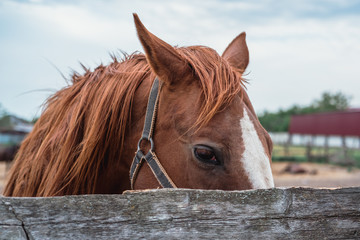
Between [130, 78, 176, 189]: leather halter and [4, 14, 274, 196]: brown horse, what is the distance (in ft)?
0.04

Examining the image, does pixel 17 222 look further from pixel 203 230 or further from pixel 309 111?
pixel 309 111

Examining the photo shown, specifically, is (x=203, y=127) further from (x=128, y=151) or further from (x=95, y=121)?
(x=95, y=121)

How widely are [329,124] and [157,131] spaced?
1045 inches

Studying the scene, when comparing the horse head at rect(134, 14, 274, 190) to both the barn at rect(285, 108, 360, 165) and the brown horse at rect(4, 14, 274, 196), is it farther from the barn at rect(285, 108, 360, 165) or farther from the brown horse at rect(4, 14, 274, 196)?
the barn at rect(285, 108, 360, 165)

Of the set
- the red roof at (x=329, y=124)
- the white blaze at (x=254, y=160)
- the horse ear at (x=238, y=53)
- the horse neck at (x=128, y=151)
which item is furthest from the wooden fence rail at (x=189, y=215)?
the red roof at (x=329, y=124)

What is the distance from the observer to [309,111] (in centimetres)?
4444

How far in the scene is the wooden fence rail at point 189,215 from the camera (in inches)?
33.9

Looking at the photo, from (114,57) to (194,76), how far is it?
813mm

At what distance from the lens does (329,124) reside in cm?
2502

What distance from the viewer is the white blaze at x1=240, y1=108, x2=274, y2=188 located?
1.47m

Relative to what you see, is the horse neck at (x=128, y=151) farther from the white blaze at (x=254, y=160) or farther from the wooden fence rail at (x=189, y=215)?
the wooden fence rail at (x=189, y=215)

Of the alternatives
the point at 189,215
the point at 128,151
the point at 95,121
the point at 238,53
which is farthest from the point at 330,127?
the point at 189,215

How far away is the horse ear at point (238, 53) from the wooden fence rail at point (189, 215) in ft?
5.41

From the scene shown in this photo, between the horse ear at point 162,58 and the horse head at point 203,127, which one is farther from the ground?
the horse ear at point 162,58
